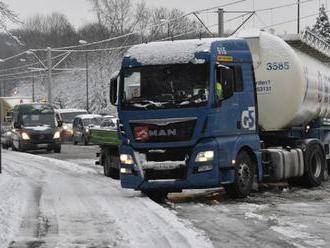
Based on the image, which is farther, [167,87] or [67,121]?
[67,121]

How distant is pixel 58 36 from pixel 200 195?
87.0 meters

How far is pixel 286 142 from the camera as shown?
16.6 metres

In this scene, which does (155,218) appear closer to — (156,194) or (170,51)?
(156,194)

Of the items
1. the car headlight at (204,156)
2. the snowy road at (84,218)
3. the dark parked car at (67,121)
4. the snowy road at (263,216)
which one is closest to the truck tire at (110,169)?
the snowy road at (84,218)

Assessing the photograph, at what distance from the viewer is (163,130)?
43.4 feet

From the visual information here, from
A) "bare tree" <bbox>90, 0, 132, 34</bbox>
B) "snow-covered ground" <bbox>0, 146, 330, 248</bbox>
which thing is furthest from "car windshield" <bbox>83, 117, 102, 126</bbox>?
"bare tree" <bbox>90, 0, 132, 34</bbox>

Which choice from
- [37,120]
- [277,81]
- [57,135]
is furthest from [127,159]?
[37,120]

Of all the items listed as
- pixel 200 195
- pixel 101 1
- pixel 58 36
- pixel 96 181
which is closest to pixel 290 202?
pixel 200 195

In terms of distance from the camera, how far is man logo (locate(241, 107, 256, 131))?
553 inches

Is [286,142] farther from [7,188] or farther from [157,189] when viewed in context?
[7,188]

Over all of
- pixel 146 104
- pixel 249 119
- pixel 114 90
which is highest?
pixel 114 90

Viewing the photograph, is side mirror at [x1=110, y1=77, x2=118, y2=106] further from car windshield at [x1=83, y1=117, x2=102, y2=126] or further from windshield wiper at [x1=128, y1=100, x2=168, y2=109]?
car windshield at [x1=83, y1=117, x2=102, y2=126]

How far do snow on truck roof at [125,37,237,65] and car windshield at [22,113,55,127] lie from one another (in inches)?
843

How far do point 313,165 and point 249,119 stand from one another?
3202 mm
